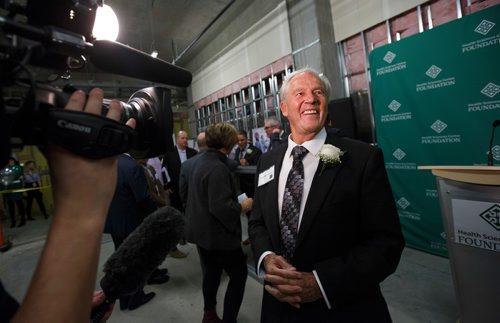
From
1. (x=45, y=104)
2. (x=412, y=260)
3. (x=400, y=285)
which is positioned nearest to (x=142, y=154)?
(x=45, y=104)

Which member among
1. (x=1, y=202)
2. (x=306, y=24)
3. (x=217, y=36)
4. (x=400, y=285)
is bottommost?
(x=400, y=285)

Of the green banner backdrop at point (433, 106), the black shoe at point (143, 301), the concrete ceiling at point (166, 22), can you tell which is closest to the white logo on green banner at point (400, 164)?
the green banner backdrop at point (433, 106)

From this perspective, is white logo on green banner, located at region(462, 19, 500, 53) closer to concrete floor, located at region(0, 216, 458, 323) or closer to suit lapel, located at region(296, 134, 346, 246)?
concrete floor, located at region(0, 216, 458, 323)

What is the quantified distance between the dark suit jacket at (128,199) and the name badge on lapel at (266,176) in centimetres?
131

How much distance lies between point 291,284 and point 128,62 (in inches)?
34.8

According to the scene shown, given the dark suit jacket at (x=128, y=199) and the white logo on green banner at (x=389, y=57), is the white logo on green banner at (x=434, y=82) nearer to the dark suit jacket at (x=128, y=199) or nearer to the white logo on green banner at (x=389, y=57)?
the white logo on green banner at (x=389, y=57)

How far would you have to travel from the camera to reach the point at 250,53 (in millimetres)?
5660

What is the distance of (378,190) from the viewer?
1.00 metres

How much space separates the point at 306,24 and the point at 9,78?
4.25m

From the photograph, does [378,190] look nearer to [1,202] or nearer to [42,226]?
[42,226]

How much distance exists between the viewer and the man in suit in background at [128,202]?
7.27 feet

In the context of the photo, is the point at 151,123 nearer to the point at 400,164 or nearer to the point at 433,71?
the point at 433,71

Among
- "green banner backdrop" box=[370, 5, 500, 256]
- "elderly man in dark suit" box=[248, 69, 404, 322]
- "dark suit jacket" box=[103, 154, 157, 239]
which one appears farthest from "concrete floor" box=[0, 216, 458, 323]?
"elderly man in dark suit" box=[248, 69, 404, 322]

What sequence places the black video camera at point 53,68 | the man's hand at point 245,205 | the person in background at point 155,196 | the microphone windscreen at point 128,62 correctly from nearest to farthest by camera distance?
the black video camera at point 53,68, the microphone windscreen at point 128,62, the man's hand at point 245,205, the person in background at point 155,196
